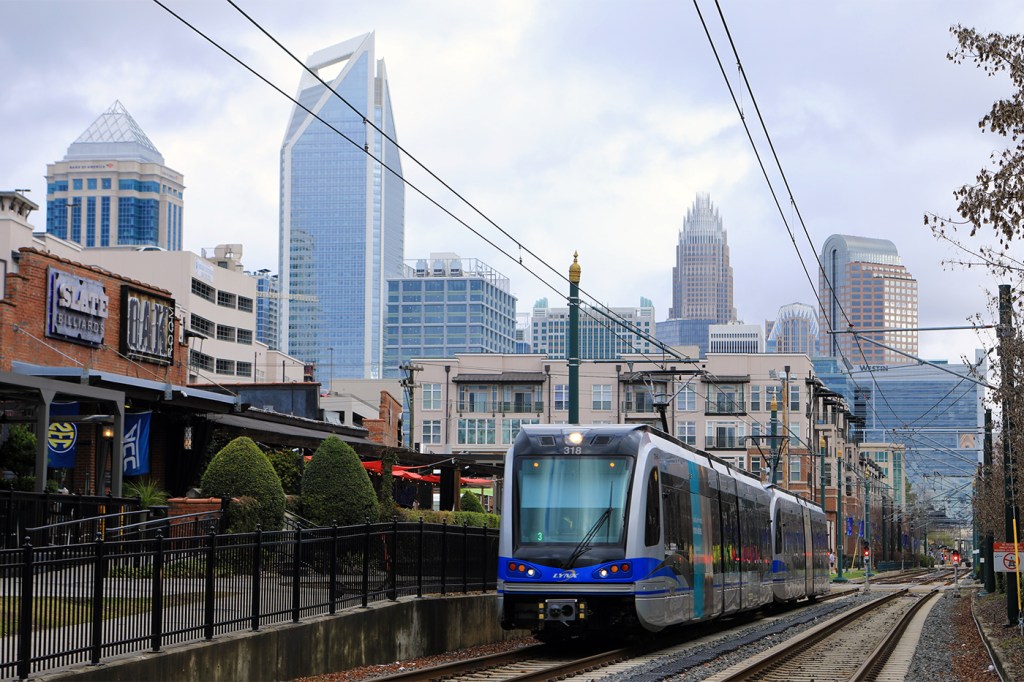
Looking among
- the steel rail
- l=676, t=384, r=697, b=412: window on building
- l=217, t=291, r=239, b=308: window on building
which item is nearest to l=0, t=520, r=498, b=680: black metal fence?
the steel rail

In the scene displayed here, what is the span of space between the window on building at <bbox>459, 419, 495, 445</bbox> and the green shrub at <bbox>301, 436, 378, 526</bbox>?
76112 mm

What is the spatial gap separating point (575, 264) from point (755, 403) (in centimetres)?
7679

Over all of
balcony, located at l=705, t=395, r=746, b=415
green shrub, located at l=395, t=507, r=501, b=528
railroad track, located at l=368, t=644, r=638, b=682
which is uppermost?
balcony, located at l=705, t=395, r=746, b=415

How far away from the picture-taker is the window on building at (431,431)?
106 metres

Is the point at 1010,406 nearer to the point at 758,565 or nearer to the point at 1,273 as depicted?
the point at 758,565

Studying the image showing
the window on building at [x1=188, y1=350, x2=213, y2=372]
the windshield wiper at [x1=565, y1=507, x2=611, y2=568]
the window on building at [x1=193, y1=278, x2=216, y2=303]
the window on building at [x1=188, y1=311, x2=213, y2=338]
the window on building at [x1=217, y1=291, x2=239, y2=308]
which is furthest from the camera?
the window on building at [x1=217, y1=291, x2=239, y2=308]

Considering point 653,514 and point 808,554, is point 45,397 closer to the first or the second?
point 653,514

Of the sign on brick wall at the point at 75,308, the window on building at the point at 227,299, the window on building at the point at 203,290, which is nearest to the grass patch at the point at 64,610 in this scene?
the sign on brick wall at the point at 75,308

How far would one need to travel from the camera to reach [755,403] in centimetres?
10388

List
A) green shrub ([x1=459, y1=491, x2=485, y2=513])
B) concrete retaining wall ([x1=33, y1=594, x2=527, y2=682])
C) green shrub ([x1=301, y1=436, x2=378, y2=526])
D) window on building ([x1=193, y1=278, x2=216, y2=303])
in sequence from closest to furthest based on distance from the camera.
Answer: concrete retaining wall ([x1=33, y1=594, x2=527, y2=682]) < green shrub ([x1=301, y1=436, x2=378, y2=526]) < green shrub ([x1=459, y1=491, x2=485, y2=513]) < window on building ([x1=193, y1=278, x2=216, y2=303])

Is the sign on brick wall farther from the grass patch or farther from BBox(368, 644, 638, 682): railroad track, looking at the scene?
the grass patch

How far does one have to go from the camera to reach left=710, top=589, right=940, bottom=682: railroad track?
18891 mm

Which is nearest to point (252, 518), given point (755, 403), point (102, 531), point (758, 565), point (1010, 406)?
point (102, 531)

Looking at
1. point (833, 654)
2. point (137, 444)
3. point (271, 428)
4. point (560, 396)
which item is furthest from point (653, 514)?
point (560, 396)
